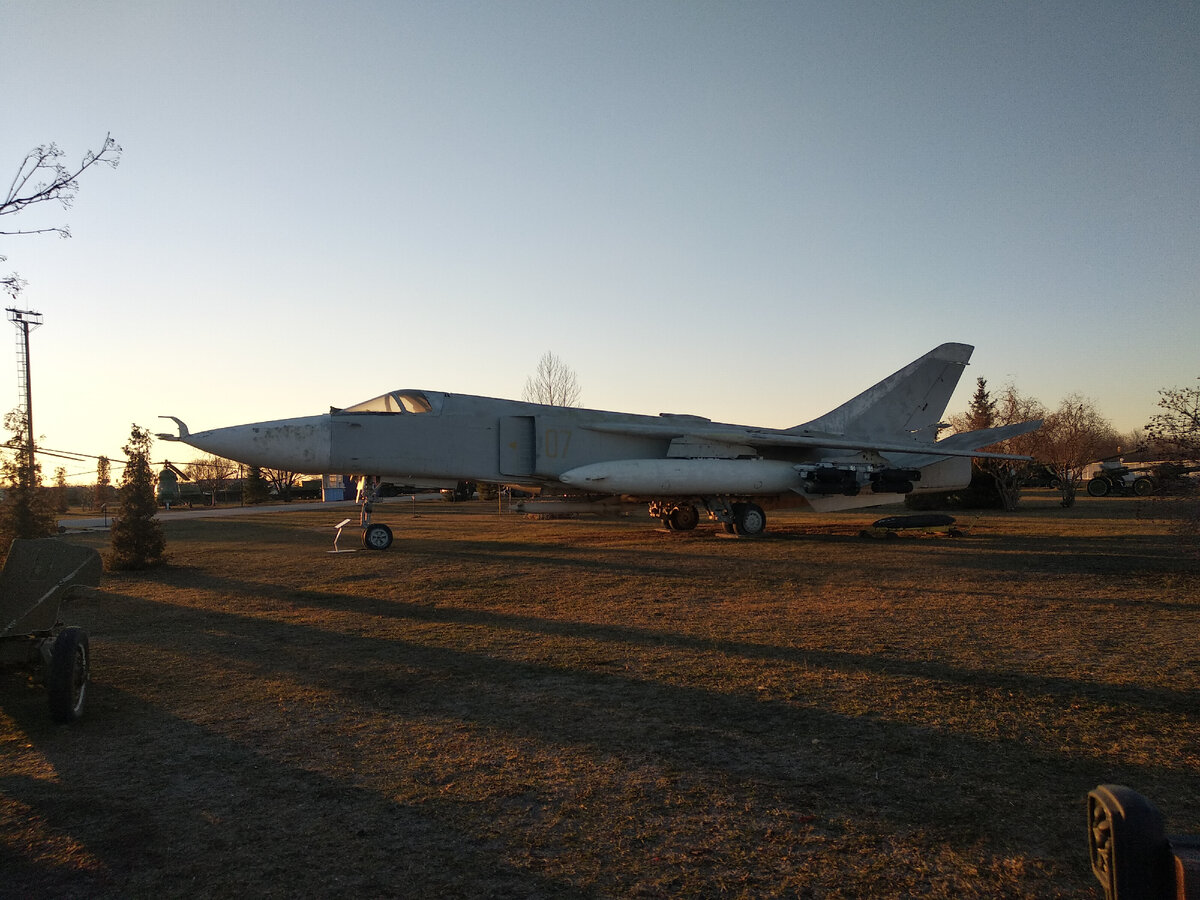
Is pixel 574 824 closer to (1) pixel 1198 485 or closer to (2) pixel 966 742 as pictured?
(2) pixel 966 742

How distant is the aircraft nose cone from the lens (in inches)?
459

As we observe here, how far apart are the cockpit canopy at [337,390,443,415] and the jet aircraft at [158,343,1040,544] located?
0.02 metres

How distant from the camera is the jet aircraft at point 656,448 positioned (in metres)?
12.3

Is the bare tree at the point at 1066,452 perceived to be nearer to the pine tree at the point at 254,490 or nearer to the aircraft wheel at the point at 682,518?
the aircraft wheel at the point at 682,518

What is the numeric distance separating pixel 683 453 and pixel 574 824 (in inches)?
475

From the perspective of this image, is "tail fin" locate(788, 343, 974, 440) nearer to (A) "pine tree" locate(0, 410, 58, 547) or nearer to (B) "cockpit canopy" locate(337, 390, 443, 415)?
(B) "cockpit canopy" locate(337, 390, 443, 415)

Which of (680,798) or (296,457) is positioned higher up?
(296,457)

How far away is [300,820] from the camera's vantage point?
2.97 m

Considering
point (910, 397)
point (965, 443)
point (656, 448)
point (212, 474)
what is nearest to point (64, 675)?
point (656, 448)

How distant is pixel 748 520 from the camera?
47.9 feet

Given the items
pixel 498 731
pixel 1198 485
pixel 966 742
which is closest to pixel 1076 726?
pixel 966 742

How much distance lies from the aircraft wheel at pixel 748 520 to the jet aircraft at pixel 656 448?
0.08 ft

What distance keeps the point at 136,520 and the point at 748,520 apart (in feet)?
36.2

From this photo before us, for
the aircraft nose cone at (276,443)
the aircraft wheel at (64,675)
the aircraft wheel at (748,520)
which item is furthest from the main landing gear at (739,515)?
the aircraft wheel at (64,675)
